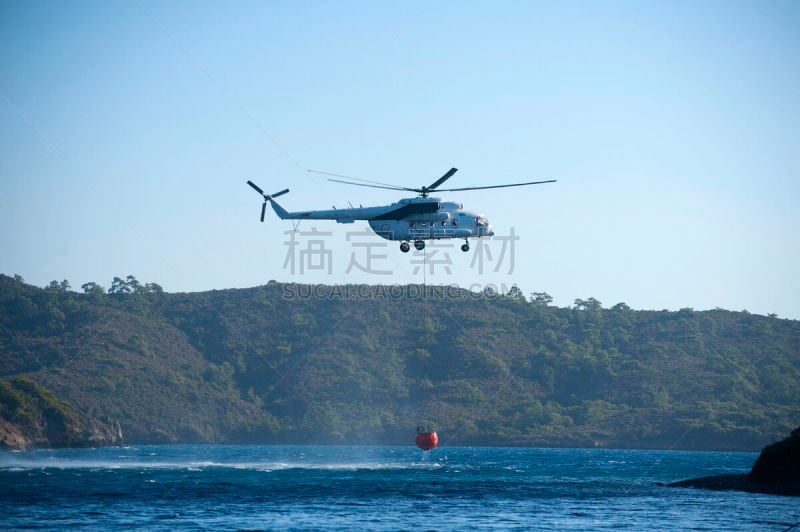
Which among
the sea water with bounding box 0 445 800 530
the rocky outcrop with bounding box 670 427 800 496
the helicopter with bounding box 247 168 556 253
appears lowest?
the sea water with bounding box 0 445 800 530

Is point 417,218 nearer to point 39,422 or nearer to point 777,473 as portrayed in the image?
point 777,473

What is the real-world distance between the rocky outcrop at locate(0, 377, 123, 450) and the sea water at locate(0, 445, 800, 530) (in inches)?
1715

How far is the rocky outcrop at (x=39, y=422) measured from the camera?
515ft

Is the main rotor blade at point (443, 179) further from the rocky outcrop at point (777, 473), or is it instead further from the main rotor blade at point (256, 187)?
the rocky outcrop at point (777, 473)

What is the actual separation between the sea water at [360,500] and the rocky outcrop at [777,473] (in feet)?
7.54

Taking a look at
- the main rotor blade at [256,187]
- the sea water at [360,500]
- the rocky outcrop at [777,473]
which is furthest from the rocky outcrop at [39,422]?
the rocky outcrop at [777,473]

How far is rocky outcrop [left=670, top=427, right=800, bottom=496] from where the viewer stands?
76.6 m

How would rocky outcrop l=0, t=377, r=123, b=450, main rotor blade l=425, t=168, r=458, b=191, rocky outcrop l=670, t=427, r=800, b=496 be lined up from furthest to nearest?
rocky outcrop l=0, t=377, r=123, b=450 → rocky outcrop l=670, t=427, r=800, b=496 → main rotor blade l=425, t=168, r=458, b=191

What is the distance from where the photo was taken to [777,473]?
7912 centimetres

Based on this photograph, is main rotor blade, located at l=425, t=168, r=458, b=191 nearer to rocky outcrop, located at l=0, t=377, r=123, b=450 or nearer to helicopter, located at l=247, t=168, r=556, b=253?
helicopter, located at l=247, t=168, r=556, b=253

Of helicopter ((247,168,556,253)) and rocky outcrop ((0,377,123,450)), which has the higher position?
helicopter ((247,168,556,253))

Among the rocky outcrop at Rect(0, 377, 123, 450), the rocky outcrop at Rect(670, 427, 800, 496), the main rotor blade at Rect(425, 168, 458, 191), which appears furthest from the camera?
the rocky outcrop at Rect(0, 377, 123, 450)

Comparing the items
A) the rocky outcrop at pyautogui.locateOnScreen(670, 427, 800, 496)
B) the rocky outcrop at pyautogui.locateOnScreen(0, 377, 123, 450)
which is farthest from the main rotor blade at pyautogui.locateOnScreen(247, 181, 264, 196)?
the rocky outcrop at pyautogui.locateOnScreen(0, 377, 123, 450)

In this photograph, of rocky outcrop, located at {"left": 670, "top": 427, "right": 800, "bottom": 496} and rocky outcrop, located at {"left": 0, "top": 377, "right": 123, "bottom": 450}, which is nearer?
rocky outcrop, located at {"left": 670, "top": 427, "right": 800, "bottom": 496}
